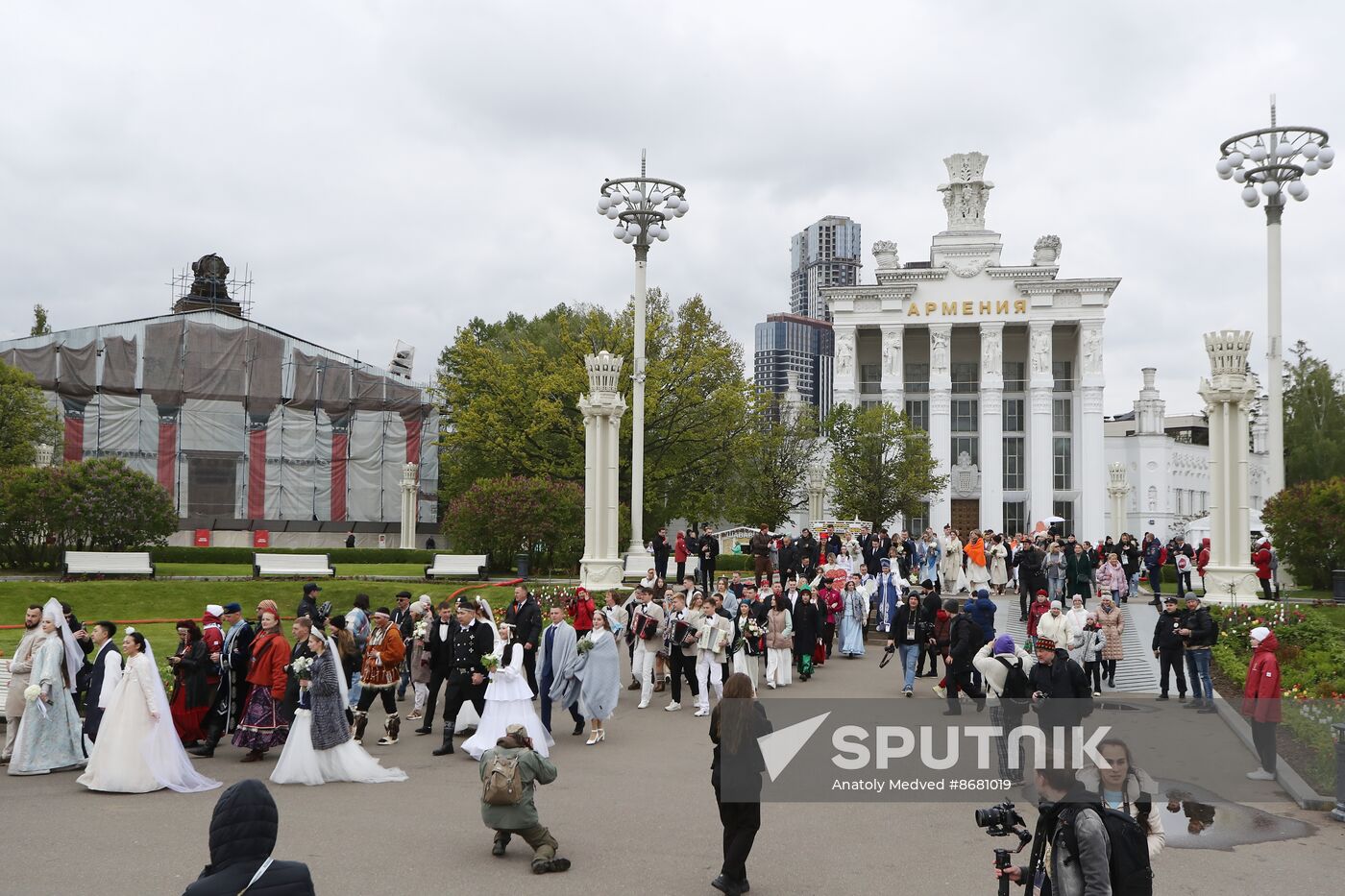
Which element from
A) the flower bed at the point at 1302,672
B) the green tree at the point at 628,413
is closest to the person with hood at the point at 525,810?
the flower bed at the point at 1302,672

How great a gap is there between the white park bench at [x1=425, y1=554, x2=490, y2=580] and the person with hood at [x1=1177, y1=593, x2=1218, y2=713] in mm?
20070

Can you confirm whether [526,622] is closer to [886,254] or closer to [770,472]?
[770,472]

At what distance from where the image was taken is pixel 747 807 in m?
7.88

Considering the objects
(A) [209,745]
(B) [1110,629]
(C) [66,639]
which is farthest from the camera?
(B) [1110,629]

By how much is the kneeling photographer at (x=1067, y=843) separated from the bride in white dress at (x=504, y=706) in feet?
24.1

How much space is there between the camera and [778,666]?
17.9 m

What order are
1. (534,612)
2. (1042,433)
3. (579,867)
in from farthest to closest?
1. (1042,433)
2. (534,612)
3. (579,867)

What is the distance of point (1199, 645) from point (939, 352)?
5253 cm

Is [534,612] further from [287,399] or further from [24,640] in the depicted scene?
[287,399]

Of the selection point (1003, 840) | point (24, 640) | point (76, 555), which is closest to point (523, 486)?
point (76, 555)

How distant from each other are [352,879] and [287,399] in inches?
1990

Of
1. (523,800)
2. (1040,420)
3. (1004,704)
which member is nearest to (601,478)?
(1004,704)

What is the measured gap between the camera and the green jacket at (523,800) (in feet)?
27.9

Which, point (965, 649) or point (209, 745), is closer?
point (209, 745)
